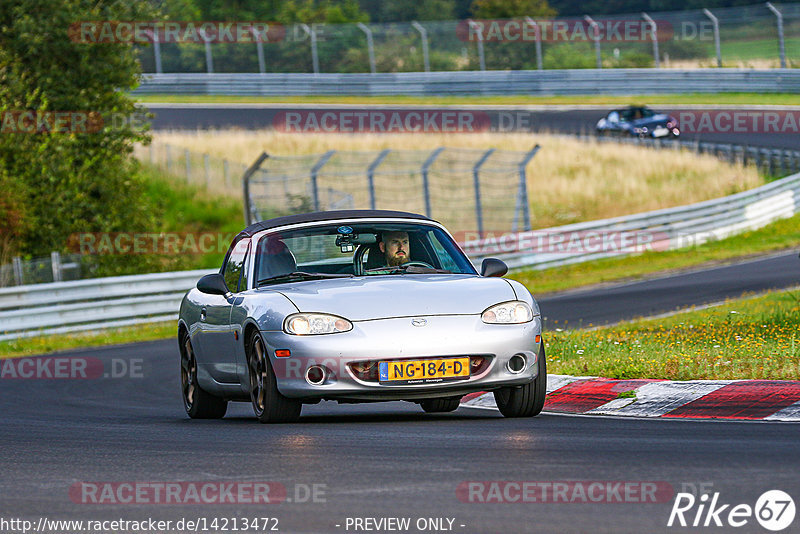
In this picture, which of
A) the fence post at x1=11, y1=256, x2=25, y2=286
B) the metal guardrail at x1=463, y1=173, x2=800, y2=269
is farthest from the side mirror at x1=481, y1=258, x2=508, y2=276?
the metal guardrail at x1=463, y1=173, x2=800, y2=269

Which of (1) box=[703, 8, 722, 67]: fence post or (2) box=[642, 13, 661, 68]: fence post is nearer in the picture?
(1) box=[703, 8, 722, 67]: fence post

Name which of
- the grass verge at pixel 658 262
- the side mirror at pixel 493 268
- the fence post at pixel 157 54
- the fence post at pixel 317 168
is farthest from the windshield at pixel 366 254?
the fence post at pixel 157 54

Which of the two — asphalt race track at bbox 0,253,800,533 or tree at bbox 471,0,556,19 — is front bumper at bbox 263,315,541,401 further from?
tree at bbox 471,0,556,19

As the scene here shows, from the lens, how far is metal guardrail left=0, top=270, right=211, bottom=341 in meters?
22.5

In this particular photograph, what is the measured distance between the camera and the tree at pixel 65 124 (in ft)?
92.5

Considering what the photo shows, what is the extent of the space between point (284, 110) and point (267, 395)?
43175mm

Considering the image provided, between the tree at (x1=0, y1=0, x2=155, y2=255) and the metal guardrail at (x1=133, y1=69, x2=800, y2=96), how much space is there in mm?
21109

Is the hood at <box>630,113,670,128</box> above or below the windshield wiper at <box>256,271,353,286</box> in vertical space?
below

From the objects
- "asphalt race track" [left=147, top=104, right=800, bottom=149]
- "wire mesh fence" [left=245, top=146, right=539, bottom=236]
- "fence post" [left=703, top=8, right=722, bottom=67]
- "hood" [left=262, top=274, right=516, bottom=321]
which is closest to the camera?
"hood" [left=262, top=274, right=516, bottom=321]

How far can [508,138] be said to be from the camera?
4431cm

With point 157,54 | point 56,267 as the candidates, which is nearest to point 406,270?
point 56,267

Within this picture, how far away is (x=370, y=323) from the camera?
8414 millimetres

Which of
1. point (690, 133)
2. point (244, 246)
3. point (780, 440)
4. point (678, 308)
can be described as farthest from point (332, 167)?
point (780, 440)

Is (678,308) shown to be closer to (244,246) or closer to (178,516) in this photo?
(244,246)
